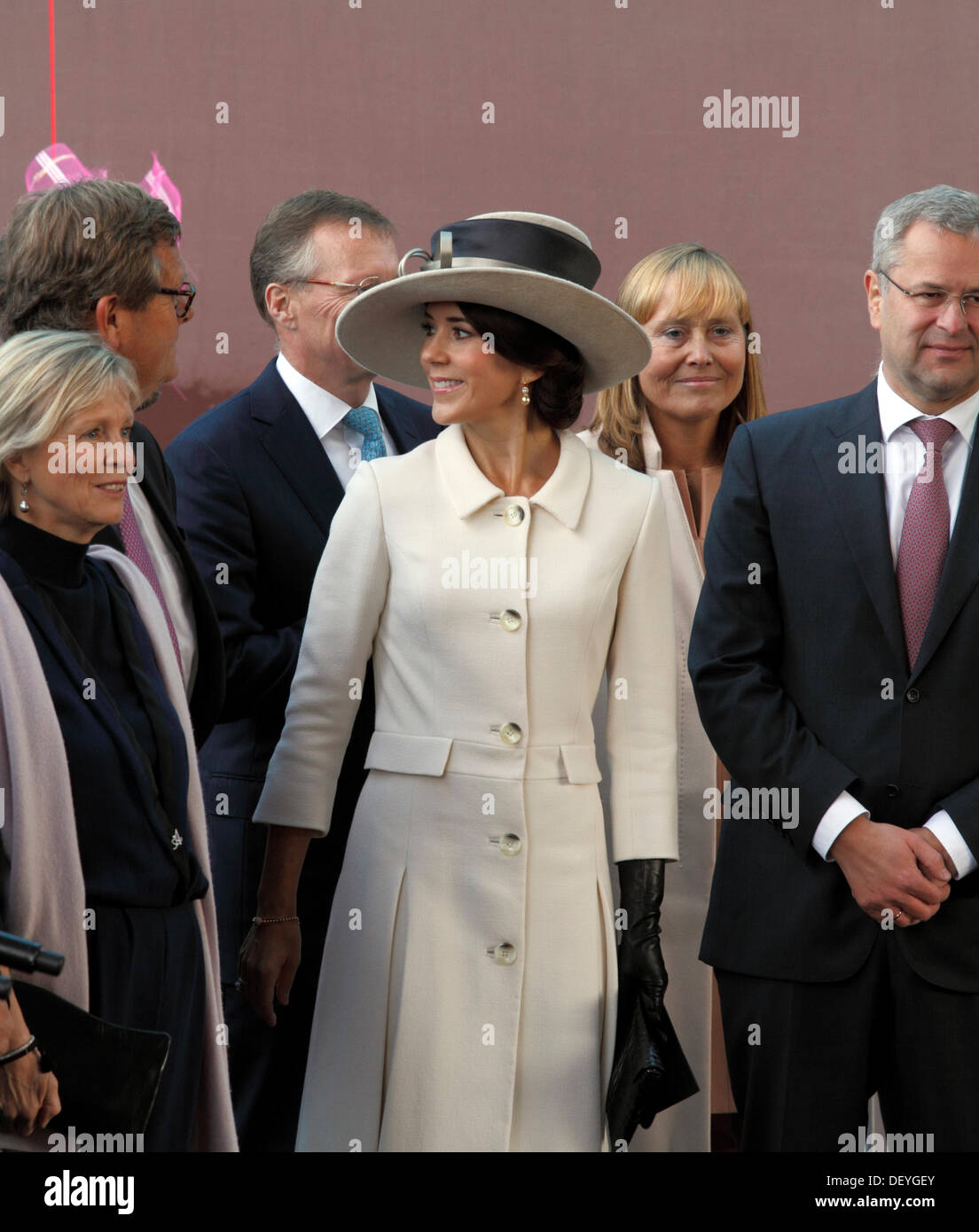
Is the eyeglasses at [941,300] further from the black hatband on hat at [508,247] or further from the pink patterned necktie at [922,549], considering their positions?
the black hatband on hat at [508,247]

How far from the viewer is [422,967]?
2555mm

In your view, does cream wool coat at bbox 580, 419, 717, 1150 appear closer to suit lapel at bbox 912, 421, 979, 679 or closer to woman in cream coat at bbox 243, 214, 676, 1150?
woman in cream coat at bbox 243, 214, 676, 1150

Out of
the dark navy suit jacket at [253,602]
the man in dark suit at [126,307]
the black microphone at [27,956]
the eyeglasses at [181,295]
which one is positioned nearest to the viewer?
the black microphone at [27,956]

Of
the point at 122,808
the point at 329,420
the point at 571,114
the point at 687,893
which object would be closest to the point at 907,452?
the point at 687,893

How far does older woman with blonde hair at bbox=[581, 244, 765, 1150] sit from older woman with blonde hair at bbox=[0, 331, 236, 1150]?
1260 mm

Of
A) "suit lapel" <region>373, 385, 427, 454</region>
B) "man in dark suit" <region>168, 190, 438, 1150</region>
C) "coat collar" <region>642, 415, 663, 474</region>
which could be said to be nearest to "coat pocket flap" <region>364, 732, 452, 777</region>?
"man in dark suit" <region>168, 190, 438, 1150</region>

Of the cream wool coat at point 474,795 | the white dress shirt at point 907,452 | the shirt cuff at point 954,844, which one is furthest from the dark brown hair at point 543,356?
the shirt cuff at point 954,844

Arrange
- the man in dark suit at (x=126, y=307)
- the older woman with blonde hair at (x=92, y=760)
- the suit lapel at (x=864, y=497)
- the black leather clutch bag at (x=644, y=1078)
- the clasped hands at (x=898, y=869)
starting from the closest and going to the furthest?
1. the older woman with blonde hair at (x=92, y=760)
2. the black leather clutch bag at (x=644, y=1078)
3. the clasped hands at (x=898, y=869)
4. the suit lapel at (x=864, y=497)
5. the man in dark suit at (x=126, y=307)

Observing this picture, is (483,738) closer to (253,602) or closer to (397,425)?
(253,602)

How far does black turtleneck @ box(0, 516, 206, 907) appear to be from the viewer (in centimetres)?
224

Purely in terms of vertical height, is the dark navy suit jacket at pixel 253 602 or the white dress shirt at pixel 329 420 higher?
the white dress shirt at pixel 329 420

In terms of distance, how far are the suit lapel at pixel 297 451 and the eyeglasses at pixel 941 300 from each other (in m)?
1.25

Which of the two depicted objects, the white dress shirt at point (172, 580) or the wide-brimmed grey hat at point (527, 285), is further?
the white dress shirt at point (172, 580)

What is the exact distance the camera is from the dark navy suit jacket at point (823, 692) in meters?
2.62
